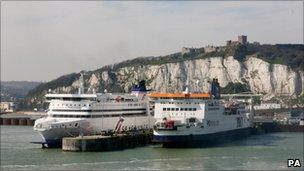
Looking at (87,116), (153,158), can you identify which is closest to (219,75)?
(87,116)

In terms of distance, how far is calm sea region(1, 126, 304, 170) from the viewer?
1813 inches

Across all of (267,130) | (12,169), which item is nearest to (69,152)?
(12,169)

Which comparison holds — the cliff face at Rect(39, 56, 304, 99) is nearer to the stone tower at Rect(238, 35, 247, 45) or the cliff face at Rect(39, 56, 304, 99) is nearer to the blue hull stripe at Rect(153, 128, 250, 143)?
the stone tower at Rect(238, 35, 247, 45)

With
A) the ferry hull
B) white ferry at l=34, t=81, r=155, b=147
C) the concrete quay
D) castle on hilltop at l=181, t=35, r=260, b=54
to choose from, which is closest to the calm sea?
the ferry hull

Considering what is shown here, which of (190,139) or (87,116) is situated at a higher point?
(87,116)

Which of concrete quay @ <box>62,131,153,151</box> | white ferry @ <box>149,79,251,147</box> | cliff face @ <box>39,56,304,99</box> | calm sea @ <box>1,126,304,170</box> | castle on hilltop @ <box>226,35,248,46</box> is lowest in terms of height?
calm sea @ <box>1,126,304,170</box>

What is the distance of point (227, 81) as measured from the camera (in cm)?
16525

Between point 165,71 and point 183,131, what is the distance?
115193 mm

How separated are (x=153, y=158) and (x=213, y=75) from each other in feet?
388

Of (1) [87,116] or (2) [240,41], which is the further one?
(2) [240,41]

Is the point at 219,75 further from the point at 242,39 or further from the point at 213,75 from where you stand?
the point at 242,39

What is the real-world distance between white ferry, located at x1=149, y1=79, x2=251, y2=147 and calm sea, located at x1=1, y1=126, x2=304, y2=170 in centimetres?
145

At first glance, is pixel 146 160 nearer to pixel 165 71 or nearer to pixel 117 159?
pixel 117 159

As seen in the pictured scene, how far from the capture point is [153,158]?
51750 mm
